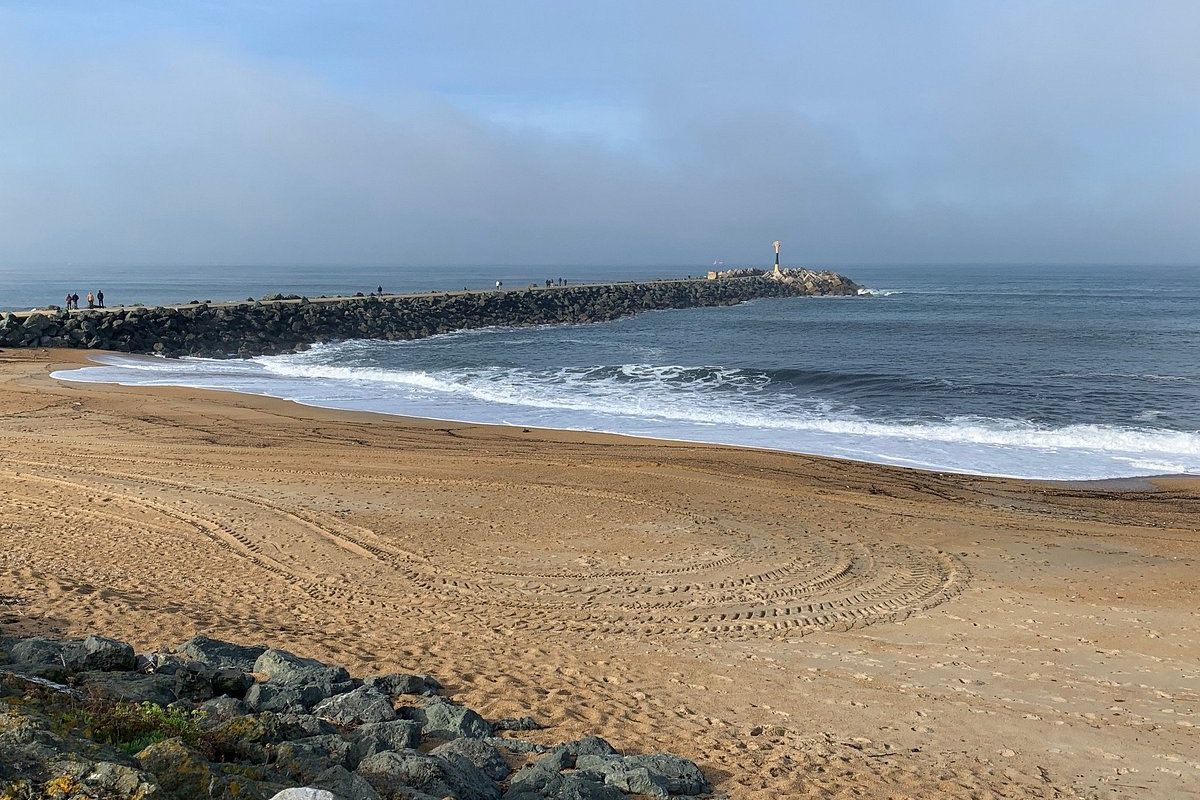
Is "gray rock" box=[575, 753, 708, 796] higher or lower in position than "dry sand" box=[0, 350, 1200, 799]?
higher

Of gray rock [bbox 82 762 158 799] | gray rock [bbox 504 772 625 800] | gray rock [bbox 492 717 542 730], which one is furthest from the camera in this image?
gray rock [bbox 492 717 542 730]

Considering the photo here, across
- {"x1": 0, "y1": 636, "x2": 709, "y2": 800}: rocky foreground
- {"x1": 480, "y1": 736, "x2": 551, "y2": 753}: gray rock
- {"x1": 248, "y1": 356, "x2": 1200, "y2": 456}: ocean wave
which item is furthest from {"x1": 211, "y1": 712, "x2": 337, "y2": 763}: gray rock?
{"x1": 248, "y1": 356, "x2": 1200, "y2": 456}: ocean wave

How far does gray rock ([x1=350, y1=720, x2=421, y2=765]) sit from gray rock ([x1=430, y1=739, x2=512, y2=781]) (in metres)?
0.15

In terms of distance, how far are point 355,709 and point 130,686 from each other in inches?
45.6

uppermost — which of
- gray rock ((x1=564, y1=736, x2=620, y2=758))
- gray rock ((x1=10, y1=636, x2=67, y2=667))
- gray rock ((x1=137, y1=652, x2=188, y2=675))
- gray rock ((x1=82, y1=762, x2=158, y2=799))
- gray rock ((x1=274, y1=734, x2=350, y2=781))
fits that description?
gray rock ((x1=82, y1=762, x2=158, y2=799))

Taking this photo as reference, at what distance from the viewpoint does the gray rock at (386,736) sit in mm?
4105

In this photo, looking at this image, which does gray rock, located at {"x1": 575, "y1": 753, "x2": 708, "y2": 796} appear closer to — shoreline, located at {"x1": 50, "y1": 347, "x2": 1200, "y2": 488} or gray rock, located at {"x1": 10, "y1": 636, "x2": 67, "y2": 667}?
gray rock, located at {"x1": 10, "y1": 636, "x2": 67, "y2": 667}

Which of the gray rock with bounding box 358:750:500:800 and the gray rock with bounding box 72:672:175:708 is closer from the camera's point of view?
the gray rock with bounding box 358:750:500:800

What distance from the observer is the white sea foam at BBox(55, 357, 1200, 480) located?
1529 centimetres

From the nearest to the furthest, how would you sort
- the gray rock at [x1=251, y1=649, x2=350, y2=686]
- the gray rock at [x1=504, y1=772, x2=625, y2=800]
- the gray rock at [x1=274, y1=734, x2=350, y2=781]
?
the gray rock at [x1=274, y1=734, x2=350, y2=781]
the gray rock at [x1=504, y1=772, x2=625, y2=800]
the gray rock at [x1=251, y1=649, x2=350, y2=686]

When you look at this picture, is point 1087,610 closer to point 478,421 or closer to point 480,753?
point 480,753

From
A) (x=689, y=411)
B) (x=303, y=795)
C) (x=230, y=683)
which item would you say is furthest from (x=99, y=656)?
(x=689, y=411)

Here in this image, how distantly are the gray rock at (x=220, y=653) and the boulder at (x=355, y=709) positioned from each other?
82 cm

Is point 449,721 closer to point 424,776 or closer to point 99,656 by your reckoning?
point 424,776
